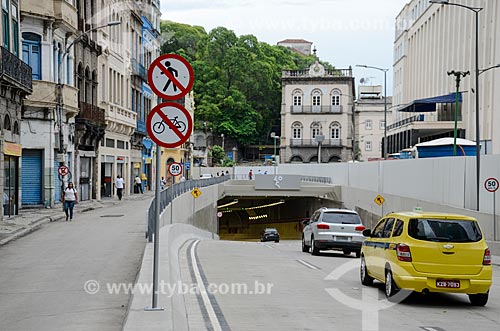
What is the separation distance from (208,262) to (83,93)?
25286 millimetres

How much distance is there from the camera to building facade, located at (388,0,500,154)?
56125 mm

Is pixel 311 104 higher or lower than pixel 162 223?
higher

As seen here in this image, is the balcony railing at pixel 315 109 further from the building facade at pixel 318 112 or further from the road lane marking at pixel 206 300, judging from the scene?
the road lane marking at pixel 206 300

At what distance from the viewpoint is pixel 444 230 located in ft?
46.2

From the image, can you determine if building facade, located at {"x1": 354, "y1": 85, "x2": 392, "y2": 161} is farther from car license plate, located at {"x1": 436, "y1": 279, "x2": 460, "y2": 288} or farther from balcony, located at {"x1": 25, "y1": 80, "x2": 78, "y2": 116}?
car license plate, located at {"x1": 436, "y1": 279, "x2": 460, "y2": 288}

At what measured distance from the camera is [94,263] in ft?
58.0

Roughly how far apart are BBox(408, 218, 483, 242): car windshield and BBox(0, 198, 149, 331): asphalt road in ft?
18.0

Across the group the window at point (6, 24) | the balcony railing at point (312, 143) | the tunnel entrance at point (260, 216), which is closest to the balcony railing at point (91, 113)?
the window at point (6, 24)

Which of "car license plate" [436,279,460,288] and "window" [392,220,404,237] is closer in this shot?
"car license plate" [436,279,460,288]

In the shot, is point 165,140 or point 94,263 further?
point 94,263

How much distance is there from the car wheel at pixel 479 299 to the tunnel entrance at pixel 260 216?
60.2 meters

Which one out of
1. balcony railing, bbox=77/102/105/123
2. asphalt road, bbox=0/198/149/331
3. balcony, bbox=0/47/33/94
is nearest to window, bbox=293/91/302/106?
balcony railing, bbox=77/102/105/123

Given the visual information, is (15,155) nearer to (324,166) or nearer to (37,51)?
(37,51)

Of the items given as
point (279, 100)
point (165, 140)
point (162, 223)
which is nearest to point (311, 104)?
point (279, 100)
